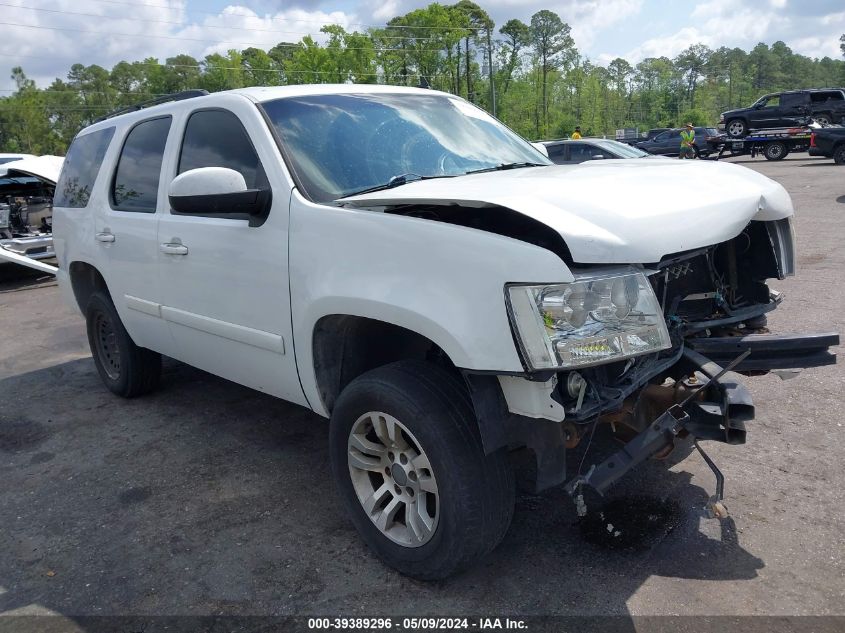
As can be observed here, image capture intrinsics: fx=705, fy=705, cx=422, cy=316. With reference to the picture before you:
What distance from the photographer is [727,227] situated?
2811 millimetres

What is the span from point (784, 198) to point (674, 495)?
59.5 inches

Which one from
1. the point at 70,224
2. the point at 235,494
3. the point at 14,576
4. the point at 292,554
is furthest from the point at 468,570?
the point at 70,224

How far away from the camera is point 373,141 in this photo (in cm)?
355

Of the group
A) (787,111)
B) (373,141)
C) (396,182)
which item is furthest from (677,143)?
(396,182)

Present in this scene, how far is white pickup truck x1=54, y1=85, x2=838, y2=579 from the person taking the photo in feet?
7.93

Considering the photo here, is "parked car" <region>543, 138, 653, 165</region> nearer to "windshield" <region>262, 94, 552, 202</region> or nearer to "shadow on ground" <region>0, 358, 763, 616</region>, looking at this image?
"windshield" <region>262, 94, 552, 202</region>

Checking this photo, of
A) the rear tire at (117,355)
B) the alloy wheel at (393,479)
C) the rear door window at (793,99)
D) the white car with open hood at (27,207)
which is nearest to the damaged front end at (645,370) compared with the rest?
the alloy wheel at (393,479)

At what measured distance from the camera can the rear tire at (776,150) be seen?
29.0m

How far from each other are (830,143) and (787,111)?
7380 mm

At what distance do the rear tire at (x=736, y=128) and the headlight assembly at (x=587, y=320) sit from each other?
1255 inches

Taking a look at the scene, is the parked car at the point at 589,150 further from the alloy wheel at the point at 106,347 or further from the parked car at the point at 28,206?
the alloy wheel at the point at 106,347

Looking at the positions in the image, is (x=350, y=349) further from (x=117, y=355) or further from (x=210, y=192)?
(x=117, y=355)

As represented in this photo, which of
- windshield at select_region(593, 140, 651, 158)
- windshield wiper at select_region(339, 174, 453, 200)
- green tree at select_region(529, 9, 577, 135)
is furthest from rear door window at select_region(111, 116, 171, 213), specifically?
green tree at select_region(529, 9, 577, 135)

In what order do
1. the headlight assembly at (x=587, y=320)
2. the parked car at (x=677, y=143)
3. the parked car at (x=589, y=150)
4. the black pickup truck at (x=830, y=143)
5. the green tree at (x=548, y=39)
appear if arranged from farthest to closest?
the green tree at (x=548, y=39) → the parked car at (x=677, y=143) → the black pickup truck at (x=830, y=143) → the parked car at (x=589, y=150) → the headlight assembly at (x=587, y=320)
